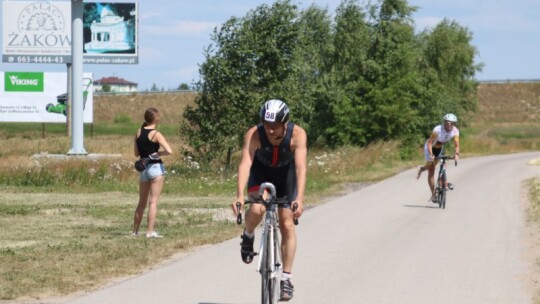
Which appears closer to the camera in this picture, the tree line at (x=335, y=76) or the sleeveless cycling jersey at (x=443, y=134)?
the sleeveless cycling jersey at (x=443, y=134)

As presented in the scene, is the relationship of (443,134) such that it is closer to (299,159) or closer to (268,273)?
(299,159)

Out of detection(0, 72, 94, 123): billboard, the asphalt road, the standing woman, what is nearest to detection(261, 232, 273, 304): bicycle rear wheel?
the asphalt road

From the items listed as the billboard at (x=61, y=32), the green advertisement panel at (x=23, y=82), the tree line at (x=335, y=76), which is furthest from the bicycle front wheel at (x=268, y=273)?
the green advertisement panel at (x=23, y=82)

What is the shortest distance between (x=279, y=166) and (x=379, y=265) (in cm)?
344

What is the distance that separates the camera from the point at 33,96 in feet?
211

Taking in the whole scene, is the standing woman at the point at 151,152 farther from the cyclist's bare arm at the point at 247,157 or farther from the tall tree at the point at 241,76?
the tall tree at the point at 241,76

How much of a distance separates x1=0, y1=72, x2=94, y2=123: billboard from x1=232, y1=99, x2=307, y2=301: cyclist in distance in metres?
55.7

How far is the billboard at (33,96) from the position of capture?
63656 mm

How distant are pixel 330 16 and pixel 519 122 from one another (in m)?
57.9

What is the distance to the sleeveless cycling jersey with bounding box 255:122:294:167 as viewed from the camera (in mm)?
8141

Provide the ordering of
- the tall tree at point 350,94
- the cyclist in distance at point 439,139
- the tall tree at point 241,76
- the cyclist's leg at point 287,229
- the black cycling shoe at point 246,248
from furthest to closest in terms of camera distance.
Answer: the tall tree at point 350,94
the tall tree at point 241,76
the cyclist in distance at point 439,139
the black cycling shoe at point 246,248
the cyclist's leg at point 287,229

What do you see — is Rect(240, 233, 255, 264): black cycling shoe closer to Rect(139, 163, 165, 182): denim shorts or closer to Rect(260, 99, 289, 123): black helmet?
Rect(260, 99, 289, 123): black helmet

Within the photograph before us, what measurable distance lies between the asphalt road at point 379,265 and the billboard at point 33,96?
46844 millimetres

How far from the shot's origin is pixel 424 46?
63.1 meters
